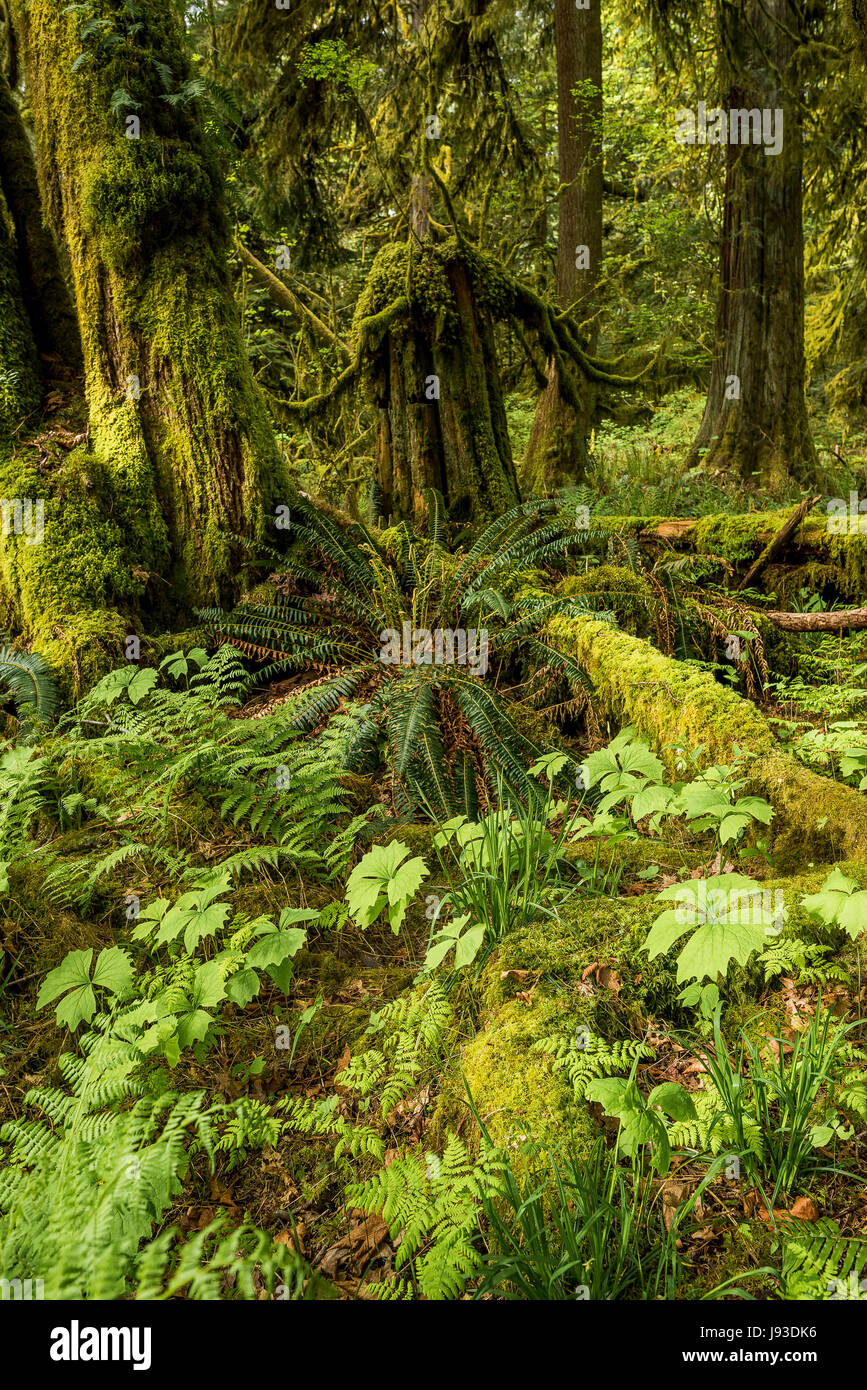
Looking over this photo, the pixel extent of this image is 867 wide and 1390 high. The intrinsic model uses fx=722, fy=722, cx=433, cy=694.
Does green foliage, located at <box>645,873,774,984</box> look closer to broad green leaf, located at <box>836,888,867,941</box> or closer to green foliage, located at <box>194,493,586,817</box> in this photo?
broad green leaf, located at <box>836,888,867,941</box>

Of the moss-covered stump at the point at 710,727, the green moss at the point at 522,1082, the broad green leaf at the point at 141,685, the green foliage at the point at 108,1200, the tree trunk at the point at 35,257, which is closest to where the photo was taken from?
the green foliage at the point at 108,1200

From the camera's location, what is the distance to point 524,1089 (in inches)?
69.6

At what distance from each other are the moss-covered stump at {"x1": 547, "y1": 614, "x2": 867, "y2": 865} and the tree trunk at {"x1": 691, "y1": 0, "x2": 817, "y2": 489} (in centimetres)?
469

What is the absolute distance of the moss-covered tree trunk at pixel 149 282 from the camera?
409 cm

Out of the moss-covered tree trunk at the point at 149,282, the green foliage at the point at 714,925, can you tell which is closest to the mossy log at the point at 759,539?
the moss-covered tree trunk at the point at 149,282

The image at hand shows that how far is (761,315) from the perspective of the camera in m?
7.55

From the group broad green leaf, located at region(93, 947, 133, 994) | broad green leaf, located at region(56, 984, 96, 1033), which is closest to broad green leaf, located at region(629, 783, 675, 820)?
broad green leaf, located at region(93, 947, 133, 994)

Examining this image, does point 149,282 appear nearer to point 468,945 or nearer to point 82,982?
point 82,982

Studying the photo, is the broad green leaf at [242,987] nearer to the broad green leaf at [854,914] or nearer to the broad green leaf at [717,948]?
the broad green leaf at [717,948]

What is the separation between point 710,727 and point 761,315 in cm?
666

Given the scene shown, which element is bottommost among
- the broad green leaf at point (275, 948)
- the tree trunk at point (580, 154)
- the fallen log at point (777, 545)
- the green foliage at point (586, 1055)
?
the green foliage at point (586, 1055)

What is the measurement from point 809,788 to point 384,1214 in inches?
70.9

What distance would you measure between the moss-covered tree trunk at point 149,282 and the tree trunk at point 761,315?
5417 mm

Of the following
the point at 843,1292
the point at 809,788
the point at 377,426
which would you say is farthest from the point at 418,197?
the point at 843,1292
